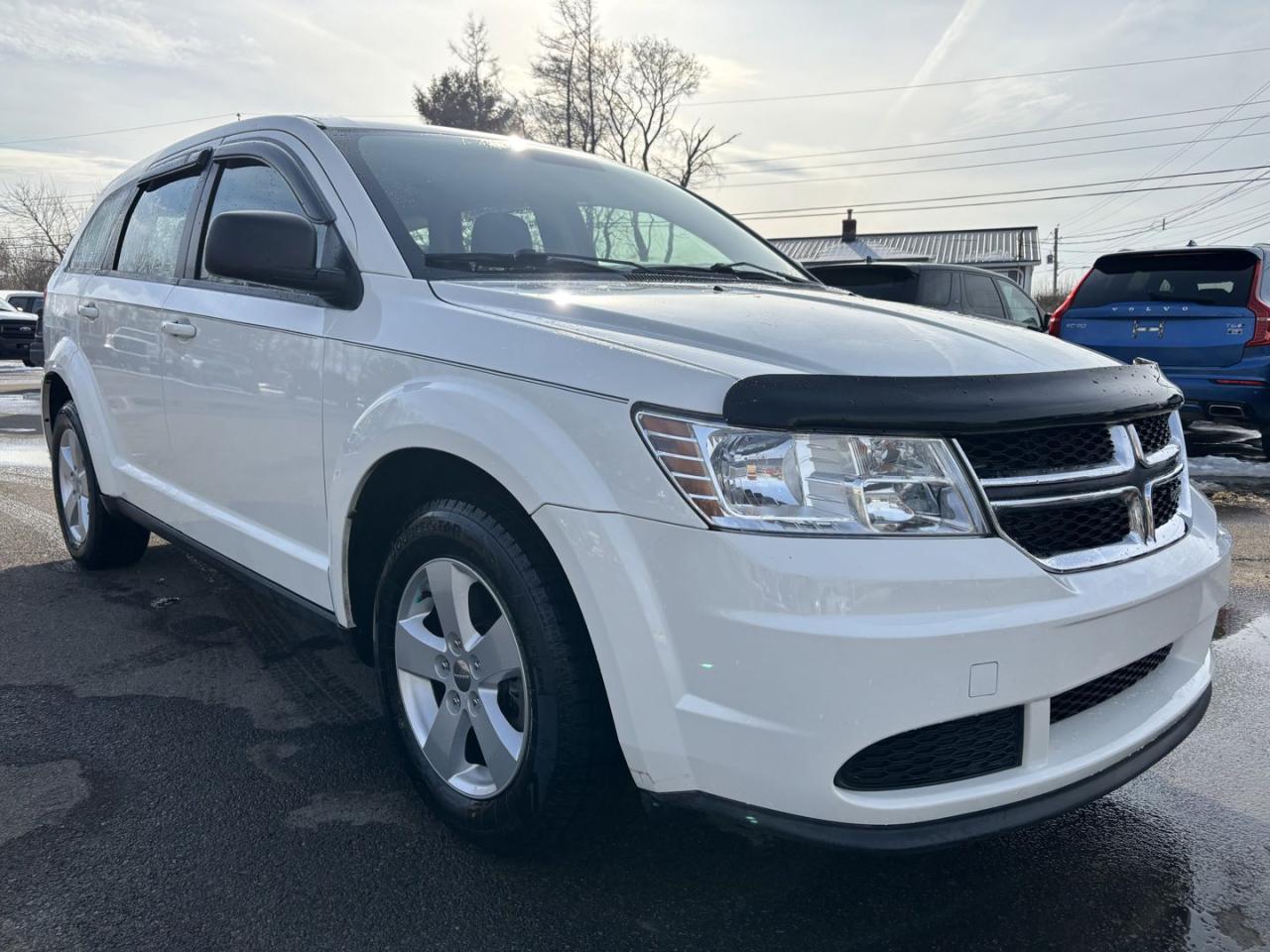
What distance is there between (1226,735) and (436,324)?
264 centimetres

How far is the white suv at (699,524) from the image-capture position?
1682 mm

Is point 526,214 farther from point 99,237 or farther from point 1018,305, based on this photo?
point 1018,305

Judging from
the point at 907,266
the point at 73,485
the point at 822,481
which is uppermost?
the point at 907,266

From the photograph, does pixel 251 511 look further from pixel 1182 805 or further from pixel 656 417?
pixel 1182 805

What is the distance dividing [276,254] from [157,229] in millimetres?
1719

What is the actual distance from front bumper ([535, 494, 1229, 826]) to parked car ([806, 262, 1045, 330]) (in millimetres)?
6298

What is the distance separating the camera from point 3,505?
20.3 feet

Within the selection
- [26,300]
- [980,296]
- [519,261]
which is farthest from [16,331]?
[519,261]

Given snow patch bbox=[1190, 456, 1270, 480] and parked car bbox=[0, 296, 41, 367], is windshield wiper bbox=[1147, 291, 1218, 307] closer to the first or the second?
snow patch bbox=[1190, 456, 1270, 480]

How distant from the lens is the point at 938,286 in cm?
935

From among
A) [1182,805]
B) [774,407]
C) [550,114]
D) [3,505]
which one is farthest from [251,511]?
[550,114]

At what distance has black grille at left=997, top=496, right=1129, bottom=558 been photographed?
1.78 m

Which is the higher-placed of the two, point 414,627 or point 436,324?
point 436,324

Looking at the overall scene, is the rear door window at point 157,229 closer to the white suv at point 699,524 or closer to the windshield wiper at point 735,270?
the white suv at point 699,524
